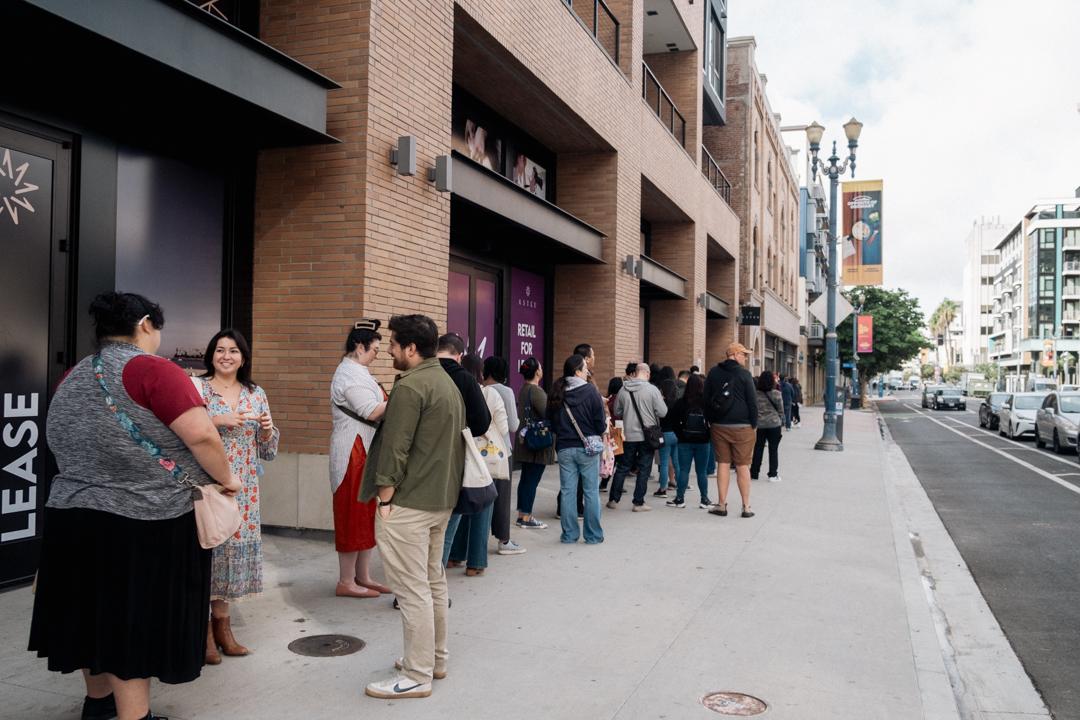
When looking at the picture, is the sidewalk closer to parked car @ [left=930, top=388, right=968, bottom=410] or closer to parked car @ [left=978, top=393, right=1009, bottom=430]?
parked car @ [left=978, top=393, right=1009, bottom=430]

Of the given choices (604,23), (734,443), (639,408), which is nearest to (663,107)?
(604,23)

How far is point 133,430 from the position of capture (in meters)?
3.16

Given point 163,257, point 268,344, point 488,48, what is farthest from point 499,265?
point 163,257

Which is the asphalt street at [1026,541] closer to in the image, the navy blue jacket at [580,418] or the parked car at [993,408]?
the navy blue jacket at [580,418]

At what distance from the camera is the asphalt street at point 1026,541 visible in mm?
5312

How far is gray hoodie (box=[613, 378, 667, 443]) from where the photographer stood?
948 cm

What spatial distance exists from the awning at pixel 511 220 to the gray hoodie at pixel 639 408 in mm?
2776

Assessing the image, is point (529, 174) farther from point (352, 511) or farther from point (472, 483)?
point (472, 483)

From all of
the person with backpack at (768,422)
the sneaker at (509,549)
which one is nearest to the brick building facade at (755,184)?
the person with backpack at (768,422)

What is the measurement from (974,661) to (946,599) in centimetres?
163

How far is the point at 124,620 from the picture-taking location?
3.24 meters

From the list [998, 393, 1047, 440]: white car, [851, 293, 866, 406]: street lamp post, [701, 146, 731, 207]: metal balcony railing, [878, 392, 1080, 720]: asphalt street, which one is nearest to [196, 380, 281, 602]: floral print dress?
[878, 392, 1080, 720]: asphalt street

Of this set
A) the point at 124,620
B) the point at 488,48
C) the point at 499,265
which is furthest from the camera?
the point at 499,265

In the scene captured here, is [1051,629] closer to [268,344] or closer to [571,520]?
[571,520]
